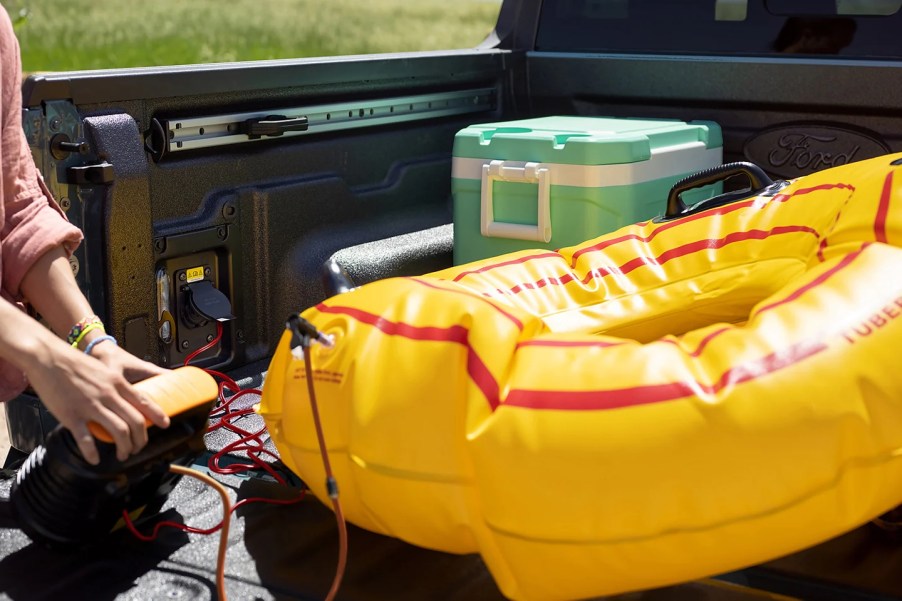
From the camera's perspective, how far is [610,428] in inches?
53.5

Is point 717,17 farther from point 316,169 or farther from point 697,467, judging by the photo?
point 697,467

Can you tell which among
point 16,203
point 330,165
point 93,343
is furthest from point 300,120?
point 93,343

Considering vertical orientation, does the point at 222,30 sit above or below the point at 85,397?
above

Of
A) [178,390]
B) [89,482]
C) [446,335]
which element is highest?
[446,335]

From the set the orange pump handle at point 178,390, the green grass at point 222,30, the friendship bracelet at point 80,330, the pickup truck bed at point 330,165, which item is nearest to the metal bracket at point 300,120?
the pickup truck bed at point 330,165

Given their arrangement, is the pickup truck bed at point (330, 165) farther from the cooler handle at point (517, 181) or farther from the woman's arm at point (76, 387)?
the woman's arm at point (76, 387)

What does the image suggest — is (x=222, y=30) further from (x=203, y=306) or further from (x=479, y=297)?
(x=479, y=297)

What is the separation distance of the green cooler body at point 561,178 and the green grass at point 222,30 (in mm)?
9746

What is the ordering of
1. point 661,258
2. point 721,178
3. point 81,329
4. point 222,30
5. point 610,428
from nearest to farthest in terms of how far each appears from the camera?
point 610,428 → point 81,329 → point 661,258 → point 721,178 → point 222,30

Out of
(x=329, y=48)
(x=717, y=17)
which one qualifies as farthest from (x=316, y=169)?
(x=329, y=48)

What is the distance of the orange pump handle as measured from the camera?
5.12ft

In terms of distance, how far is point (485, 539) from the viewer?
4.68 feet

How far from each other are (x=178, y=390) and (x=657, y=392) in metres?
0.67

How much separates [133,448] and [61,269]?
452 mm
